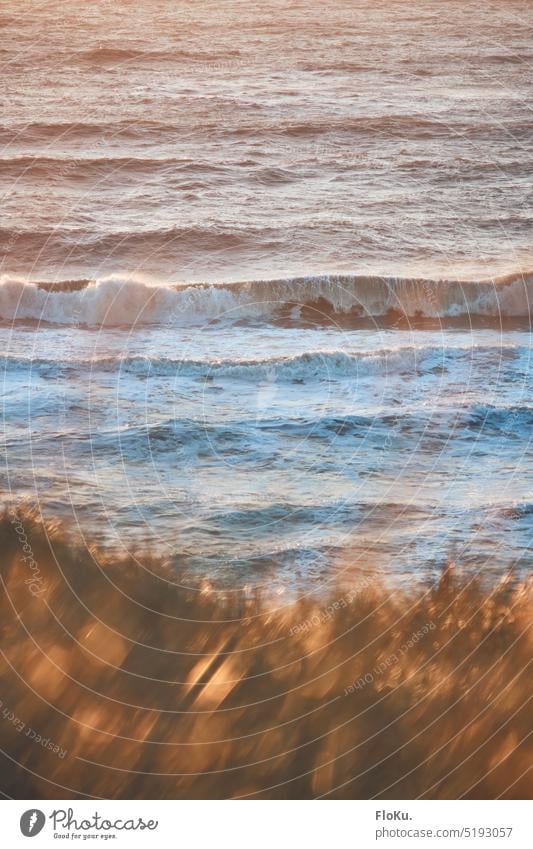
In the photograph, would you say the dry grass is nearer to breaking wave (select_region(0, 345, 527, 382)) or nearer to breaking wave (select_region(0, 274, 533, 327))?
breaking wave (select_region(0, 345, 527, 382))

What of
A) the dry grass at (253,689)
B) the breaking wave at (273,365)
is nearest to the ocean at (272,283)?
the breaking wave at (273,365)

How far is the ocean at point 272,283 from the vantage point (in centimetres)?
510

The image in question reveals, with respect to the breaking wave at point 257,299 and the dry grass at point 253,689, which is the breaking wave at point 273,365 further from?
the dry grass at point 253,689

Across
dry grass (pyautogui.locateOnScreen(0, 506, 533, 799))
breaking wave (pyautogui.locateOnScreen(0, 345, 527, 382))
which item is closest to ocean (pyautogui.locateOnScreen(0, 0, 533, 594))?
breaking wave (pyautogui.locateOnScreen(0, 345, 527, 382))

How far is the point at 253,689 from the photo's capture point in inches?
141

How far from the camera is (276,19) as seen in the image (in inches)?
669

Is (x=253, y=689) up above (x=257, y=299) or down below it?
above

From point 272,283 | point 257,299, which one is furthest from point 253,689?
point 272,283

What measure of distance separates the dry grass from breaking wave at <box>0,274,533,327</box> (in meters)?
5.16

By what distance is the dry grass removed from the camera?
3336mm

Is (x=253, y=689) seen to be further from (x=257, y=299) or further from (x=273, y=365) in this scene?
(x=257, y=299)

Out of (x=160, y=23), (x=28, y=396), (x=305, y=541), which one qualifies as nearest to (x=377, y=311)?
(x=28, y=396)

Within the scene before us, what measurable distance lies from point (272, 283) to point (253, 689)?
22.9 feet
